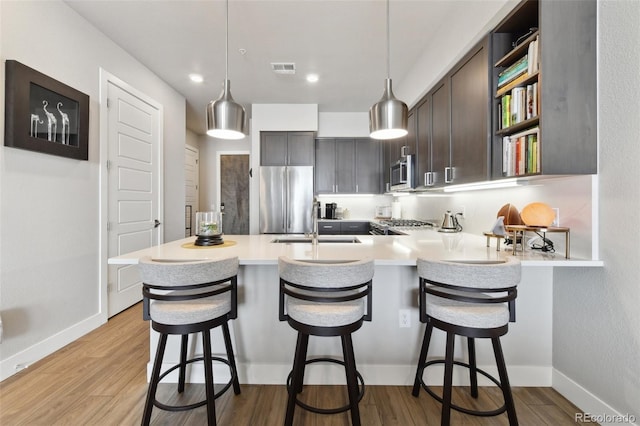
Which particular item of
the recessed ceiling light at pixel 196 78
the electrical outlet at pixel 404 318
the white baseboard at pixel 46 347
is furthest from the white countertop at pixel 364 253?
the recessed ceiling light at pixel 196 78

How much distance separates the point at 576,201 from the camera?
1.63 meters

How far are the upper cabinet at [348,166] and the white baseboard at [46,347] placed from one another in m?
3.42

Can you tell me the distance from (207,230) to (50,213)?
1459 mm

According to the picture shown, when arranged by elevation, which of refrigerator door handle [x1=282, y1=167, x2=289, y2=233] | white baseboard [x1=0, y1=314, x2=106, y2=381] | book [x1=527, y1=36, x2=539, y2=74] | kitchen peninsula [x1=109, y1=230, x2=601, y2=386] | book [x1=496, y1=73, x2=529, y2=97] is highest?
book [x1=527, y1=36, x2=539, y2=74]

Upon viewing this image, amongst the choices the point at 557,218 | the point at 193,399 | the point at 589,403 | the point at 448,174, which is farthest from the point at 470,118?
the point at 193,399

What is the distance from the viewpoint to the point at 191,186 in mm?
6188

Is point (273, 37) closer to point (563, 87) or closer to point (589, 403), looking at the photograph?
point (563, 87)

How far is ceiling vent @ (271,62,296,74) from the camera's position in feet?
11.0

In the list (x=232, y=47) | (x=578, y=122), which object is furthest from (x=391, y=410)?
(x=232, y=47)

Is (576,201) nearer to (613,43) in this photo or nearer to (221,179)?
(613,43)

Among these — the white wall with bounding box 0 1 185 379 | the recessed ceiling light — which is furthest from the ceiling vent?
the white wall with bounding box 0 1 185 379

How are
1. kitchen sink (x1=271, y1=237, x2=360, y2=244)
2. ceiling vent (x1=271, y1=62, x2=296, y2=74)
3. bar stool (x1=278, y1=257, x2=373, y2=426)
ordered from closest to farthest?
bar stool (x1=278, y1=257, x2=373, y2=426), kitchen sink (x1=271, y1=237, x2=360, y2=244), ceiling vent (x1=271, y1=62, x2=296, y2=74)

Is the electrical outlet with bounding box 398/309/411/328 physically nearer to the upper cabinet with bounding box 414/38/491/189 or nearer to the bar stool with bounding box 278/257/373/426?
the bar stool with bounding box 278/257/373/426

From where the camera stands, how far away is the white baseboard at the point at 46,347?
2.01 meters
